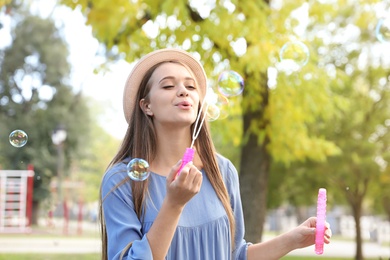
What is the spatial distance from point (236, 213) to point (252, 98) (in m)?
5.48

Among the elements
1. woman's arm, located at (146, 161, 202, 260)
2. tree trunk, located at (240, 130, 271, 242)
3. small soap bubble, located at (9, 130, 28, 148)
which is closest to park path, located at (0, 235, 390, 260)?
tree trunk, located at (240, 130, 271, 242)

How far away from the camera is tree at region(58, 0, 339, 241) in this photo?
23.5 feet

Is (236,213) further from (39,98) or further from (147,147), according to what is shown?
(39,98)

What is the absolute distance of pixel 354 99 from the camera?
659 inches

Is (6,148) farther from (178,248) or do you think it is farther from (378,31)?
(178,248)

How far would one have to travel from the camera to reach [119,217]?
7.75 ft

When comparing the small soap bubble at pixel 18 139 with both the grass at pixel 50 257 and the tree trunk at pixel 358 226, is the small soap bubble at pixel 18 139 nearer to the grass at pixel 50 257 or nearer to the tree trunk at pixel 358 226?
the grass at pixel 50 257

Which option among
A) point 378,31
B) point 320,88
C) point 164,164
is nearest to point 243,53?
point 320,88

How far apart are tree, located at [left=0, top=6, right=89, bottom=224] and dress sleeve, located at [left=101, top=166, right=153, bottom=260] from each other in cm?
2541

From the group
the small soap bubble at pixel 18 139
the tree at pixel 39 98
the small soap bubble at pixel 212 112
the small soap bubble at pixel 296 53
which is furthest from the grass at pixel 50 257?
the tree at pixel 39 98

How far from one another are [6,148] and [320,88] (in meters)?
20.9

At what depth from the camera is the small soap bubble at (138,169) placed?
2393 mm

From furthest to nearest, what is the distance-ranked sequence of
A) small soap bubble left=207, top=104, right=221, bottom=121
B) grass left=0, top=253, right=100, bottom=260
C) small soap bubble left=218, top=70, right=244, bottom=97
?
grass left=0, top=253, right=100, bottom=260, small soap bubble left=218, top=70, right=244, bottom=97, small soap bubble left=207, top=104, right=221, bottom=121

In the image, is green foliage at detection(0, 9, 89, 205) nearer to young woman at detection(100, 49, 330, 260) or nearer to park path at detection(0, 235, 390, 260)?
park path at detection(0, 235, 390, 260)
